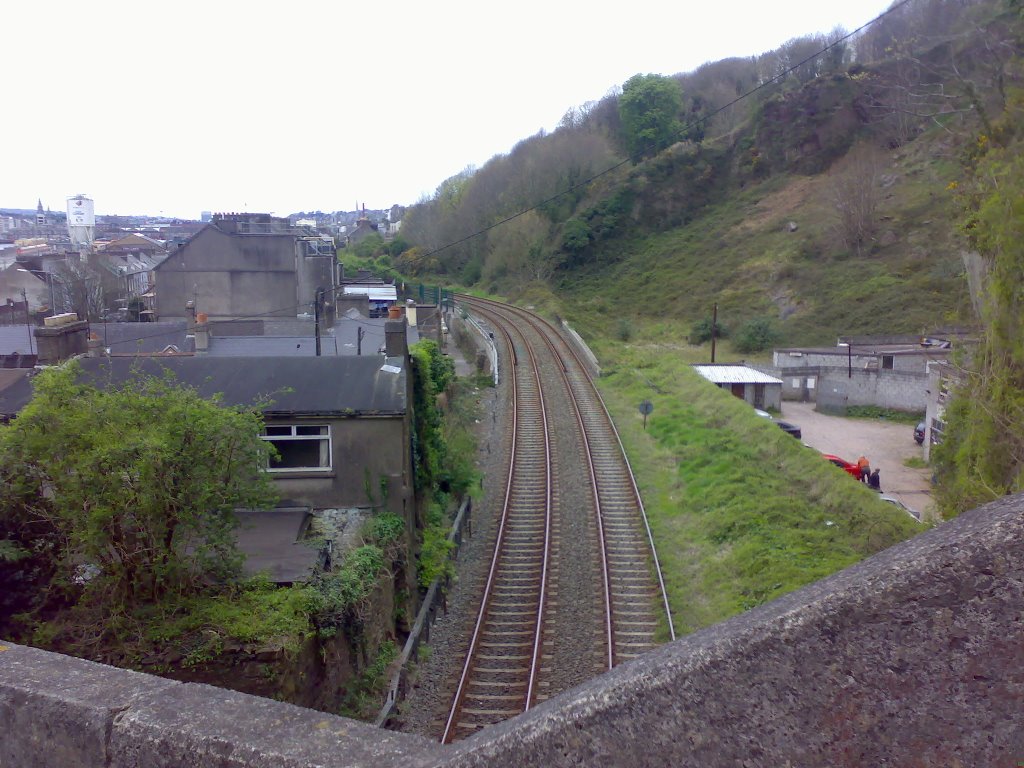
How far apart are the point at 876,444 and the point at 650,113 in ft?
176

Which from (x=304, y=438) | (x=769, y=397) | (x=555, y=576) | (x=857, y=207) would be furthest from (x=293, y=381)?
(x=857, y=207)

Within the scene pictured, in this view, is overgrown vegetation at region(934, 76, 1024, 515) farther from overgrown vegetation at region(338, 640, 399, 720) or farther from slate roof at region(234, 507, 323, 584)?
slate roof at region(234, 507, 323, 584)

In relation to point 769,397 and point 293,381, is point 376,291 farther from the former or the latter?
point 293,381

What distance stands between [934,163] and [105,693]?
62895 mm

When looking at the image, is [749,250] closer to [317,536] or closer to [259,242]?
[259,242]

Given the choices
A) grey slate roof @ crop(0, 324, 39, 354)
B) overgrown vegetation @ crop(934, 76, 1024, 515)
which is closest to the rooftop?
overgrown vegetation @ crop(934, 76, 1024, 515)

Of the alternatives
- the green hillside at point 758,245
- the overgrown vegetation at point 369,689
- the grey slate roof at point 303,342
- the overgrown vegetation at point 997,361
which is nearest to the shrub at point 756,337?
the green hillside at point 758,245

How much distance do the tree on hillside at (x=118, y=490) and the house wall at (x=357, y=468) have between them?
4.07m

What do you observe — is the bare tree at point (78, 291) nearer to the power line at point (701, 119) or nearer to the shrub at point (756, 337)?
the power line at point (701, 119)

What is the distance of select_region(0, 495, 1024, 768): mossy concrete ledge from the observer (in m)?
1.73

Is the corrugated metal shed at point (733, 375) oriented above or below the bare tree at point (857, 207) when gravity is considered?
below

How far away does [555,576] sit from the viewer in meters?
14.1

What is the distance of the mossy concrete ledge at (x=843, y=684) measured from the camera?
1732 mm

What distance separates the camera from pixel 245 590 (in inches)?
319
